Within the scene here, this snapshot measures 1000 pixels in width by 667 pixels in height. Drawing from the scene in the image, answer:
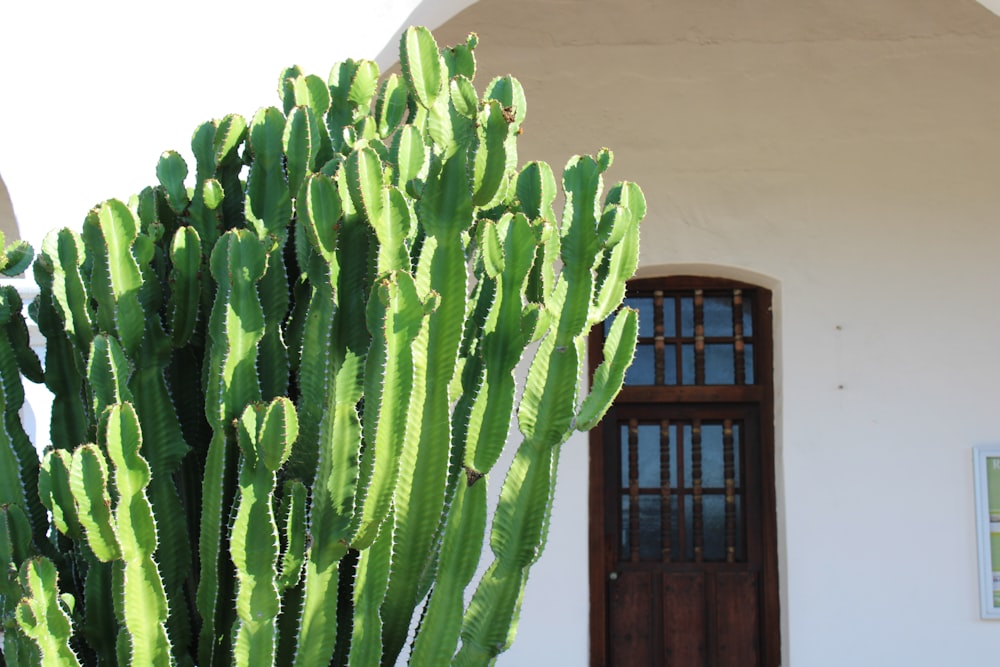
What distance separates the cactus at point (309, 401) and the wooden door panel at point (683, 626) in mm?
3888

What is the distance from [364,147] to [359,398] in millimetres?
527

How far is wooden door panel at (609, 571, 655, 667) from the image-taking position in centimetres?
637

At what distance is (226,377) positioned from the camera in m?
2.45

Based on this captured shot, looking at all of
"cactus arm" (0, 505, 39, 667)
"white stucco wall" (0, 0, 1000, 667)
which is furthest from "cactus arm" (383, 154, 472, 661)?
"white stucco wall" (0, 0, 1000, 667)

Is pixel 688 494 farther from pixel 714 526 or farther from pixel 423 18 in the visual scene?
pixel 423 18

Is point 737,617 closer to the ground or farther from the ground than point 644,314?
closer to the ground

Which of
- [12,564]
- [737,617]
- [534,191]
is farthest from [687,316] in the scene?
[12,564]

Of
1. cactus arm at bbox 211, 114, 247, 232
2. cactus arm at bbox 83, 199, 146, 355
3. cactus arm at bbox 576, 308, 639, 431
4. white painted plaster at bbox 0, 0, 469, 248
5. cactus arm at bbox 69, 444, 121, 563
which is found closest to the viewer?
cactus arm at bbox 69, 444, 121, 563

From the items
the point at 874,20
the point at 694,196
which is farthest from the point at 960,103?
the point at 694,196

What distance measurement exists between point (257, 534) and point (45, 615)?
Result: 44cm

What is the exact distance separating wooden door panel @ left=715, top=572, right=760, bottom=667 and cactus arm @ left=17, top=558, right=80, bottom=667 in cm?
455

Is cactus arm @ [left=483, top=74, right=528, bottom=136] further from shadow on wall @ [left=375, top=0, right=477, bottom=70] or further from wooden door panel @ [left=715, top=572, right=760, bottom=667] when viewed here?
wooden door panel @ [left=715, top=572, right=760, bottom=667]

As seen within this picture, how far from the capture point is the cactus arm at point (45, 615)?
2.32m

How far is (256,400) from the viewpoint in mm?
2475
